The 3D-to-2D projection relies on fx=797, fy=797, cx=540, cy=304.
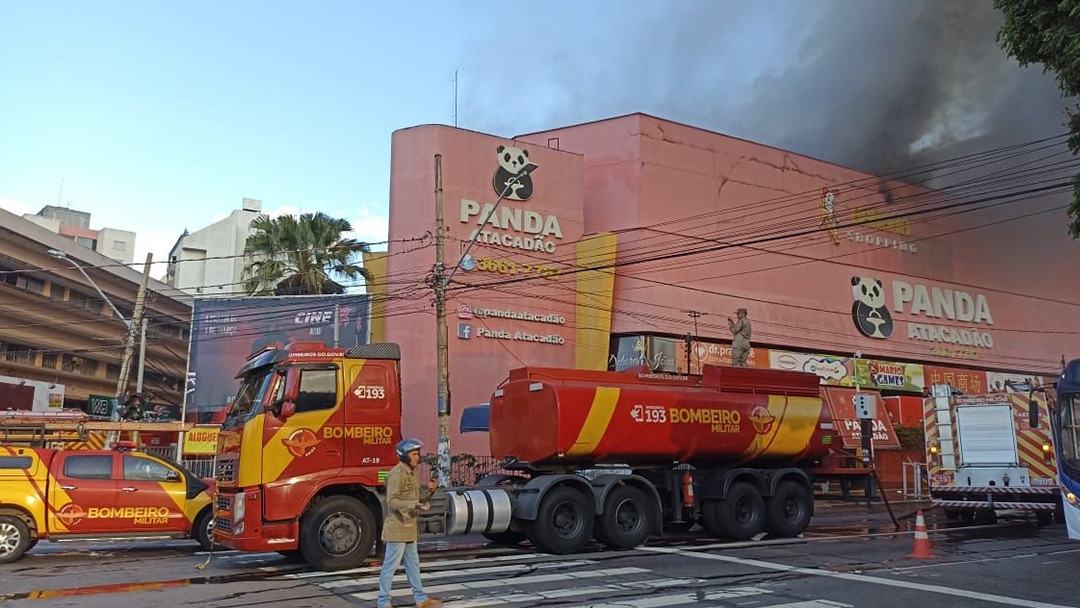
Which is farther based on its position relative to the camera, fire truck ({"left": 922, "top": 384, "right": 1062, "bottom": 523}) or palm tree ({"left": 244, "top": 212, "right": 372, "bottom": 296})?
palm tree ({"left": 244, "top": 212, "right": 372, "bottom": 296})

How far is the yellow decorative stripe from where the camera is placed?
1283 centimetres

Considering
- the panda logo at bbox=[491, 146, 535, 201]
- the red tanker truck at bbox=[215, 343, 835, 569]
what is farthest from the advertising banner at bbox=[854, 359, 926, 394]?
the red tanker truck at bbox=[215, 343, 835, 569]

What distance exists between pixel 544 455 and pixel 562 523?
42.8 inches

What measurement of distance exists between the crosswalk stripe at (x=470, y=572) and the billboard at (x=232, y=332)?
20.5m

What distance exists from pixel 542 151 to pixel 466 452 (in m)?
10.5

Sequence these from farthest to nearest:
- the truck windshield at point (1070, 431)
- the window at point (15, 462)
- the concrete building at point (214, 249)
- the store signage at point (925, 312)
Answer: the concrete building at point (214, 249), the store signage at point (925, 312), the window at point (15, 462), the truck windshield at point (1070, 431)

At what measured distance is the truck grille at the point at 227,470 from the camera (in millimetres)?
10648

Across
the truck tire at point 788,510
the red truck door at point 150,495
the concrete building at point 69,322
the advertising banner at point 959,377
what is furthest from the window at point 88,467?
the advertising banner at point 959,377

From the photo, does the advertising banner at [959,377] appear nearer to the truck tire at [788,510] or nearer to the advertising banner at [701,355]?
the advertising banner at [701,355]

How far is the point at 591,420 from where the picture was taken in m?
12.9

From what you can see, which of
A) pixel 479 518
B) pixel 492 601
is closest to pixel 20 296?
pixel 479 518

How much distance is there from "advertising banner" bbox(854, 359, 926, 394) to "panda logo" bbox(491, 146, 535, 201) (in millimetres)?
16495

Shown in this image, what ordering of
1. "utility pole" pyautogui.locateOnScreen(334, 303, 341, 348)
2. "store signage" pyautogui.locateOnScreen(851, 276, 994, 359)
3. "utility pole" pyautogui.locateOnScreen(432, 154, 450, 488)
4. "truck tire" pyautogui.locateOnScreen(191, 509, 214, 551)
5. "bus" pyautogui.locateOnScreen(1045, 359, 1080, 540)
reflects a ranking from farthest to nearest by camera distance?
1. "store signage" pyautogui.locateOnScreen(851, 276, 994, 359)
2. "utility pole" pyautogui.locateOnScreen(334, 303, 341, 348)
3. "utility pole" pyautogui.locateOnScreen(432, 154, 450, 488)
4. "truck tire" pyautogui.locateOnScreen(191, 509, 214, 551)
5. "bus" pyautogui.locateOnScreen(1045, 359, 1080, 540)

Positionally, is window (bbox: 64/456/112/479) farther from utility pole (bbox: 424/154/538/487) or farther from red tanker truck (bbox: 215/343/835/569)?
utility pole (bbox: 424/154/538/487)
